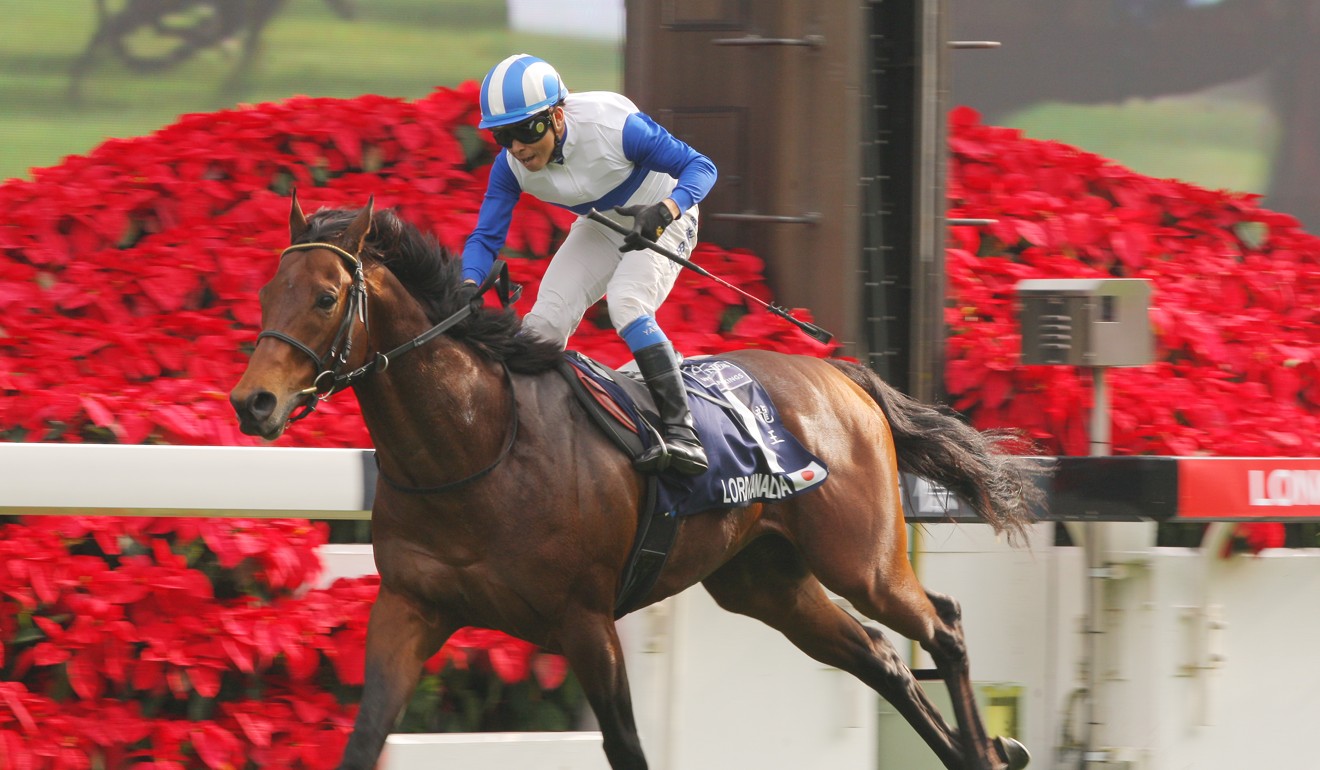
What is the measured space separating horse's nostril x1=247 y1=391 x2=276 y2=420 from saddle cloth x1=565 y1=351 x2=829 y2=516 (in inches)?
42.1

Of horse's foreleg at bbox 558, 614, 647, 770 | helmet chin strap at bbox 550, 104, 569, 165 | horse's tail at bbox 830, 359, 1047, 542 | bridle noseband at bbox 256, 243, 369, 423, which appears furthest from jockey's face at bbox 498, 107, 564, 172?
horse's tail at bbox 830, 359, 1047, 542

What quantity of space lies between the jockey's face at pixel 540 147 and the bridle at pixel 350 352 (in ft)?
1.37

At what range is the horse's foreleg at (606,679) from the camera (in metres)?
4.08

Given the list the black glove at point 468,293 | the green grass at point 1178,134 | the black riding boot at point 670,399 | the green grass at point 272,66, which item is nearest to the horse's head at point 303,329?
the black glove at point 468,293

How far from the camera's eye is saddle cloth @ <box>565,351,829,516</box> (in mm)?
4340

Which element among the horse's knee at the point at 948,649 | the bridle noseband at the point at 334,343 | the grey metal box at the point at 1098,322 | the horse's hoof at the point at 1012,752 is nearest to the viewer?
the bridle noseband at the point at 334,343

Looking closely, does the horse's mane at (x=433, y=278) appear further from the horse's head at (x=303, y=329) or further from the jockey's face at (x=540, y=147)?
the jockey's face at (x=540, y=147)

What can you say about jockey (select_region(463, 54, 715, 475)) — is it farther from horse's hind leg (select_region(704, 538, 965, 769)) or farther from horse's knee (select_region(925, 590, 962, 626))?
horse's knee (select_region(925, 590, 962, 626))

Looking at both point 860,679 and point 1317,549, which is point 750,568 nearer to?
point 860,679

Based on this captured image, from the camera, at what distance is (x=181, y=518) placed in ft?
14.8

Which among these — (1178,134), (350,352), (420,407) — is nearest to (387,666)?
(420,407)

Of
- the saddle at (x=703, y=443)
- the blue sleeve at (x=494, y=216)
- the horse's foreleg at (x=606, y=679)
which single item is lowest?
Answer: the horse's foreleg at (x=606, y=679)

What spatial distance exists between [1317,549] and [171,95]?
202 inches

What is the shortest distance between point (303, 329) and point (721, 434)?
1390 mm
